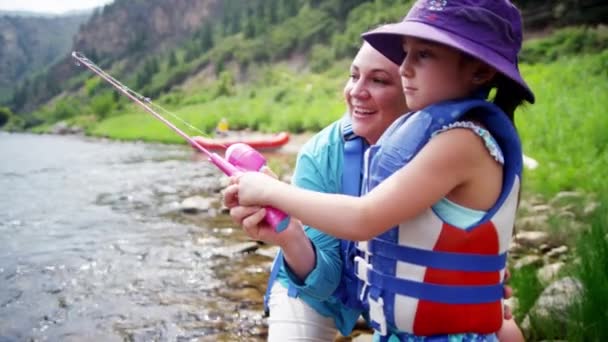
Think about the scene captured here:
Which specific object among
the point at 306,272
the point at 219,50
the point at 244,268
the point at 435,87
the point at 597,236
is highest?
→ the point at 435,87

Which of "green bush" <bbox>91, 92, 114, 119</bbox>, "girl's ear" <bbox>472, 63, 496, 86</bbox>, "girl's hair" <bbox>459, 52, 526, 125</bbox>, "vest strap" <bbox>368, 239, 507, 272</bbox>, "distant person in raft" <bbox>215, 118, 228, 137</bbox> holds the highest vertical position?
"girl's ear" <bbox>472, 63, 496, 86</bbox>

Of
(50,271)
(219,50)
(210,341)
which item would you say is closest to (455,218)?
(210,341)

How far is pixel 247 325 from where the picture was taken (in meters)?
4.35

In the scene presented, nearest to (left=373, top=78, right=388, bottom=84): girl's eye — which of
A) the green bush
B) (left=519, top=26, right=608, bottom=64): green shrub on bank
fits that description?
(left=519, top=26, right=608, bottom=64): green shrub on bank

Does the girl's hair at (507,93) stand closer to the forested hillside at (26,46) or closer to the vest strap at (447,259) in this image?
the vest strap at (447,259)

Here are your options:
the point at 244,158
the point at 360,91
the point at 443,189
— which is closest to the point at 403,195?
the point at 443,189

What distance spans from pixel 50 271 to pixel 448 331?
5.42 m

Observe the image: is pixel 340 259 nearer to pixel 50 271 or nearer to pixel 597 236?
pixel 597 236

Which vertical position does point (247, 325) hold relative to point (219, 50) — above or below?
above

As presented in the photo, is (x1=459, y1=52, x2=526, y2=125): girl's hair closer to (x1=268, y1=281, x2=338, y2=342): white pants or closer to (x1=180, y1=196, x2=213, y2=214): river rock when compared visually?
(x1=268, y1=281, x2=338, y2=342): white pants

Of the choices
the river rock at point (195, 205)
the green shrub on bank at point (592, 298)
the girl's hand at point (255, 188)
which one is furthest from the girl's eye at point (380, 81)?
the river rock at point (195, 205)

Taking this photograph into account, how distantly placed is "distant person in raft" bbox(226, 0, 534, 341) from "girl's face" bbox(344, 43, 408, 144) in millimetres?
545

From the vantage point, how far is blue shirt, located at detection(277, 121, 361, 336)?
2111 mm

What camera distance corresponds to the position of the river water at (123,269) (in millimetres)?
4504
